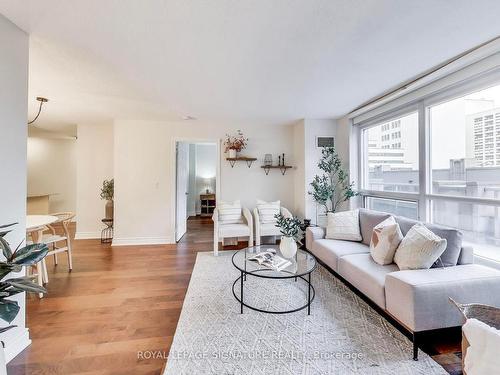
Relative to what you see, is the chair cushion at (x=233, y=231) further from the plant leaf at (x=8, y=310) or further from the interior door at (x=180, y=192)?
the plant leaf at (x=8, y=310)

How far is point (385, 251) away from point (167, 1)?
8.71ft

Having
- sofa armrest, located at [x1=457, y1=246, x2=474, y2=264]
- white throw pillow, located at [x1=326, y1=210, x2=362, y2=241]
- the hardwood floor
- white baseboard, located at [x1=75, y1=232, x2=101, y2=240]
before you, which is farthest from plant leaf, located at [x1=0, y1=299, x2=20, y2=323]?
white baseboard, located at [x1=75, y1=232, x2=101, y2=240]

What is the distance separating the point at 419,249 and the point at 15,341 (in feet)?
10.3

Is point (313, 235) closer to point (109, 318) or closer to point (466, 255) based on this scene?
point (466, 255)

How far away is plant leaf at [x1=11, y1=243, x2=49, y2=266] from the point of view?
1.20 m

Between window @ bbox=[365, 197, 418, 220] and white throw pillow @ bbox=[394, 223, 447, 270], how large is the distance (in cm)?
98

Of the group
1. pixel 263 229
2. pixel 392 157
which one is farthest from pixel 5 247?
pixel 392 157

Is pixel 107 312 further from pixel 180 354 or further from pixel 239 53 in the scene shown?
pixel 239 53

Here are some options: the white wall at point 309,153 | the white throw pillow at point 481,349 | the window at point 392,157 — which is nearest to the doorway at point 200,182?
the white wall at point 309,153

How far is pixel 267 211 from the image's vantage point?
4008mm

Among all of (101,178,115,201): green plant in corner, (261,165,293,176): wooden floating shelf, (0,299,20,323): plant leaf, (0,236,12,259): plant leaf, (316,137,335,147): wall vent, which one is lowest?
(0,299,20,323): plant leaf

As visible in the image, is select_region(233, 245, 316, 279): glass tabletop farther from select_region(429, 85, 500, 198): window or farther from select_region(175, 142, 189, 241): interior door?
select_region(175, 142, 189, 241): interior door

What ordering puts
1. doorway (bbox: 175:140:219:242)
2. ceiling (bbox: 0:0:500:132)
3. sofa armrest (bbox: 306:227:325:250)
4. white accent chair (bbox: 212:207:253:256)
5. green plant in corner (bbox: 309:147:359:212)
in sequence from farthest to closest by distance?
1. doorway (bbox: 175:140:219:242)
2. green plant in corner (bbox: 309:147:359:212)
3. white accent chair (bbox: 212:207:253:256)
4. sofa armrest (bbox: 306:227:325:250)
5. ceiling (bbox: 0:0:500:132)

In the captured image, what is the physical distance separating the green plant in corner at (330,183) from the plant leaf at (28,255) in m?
3.52
